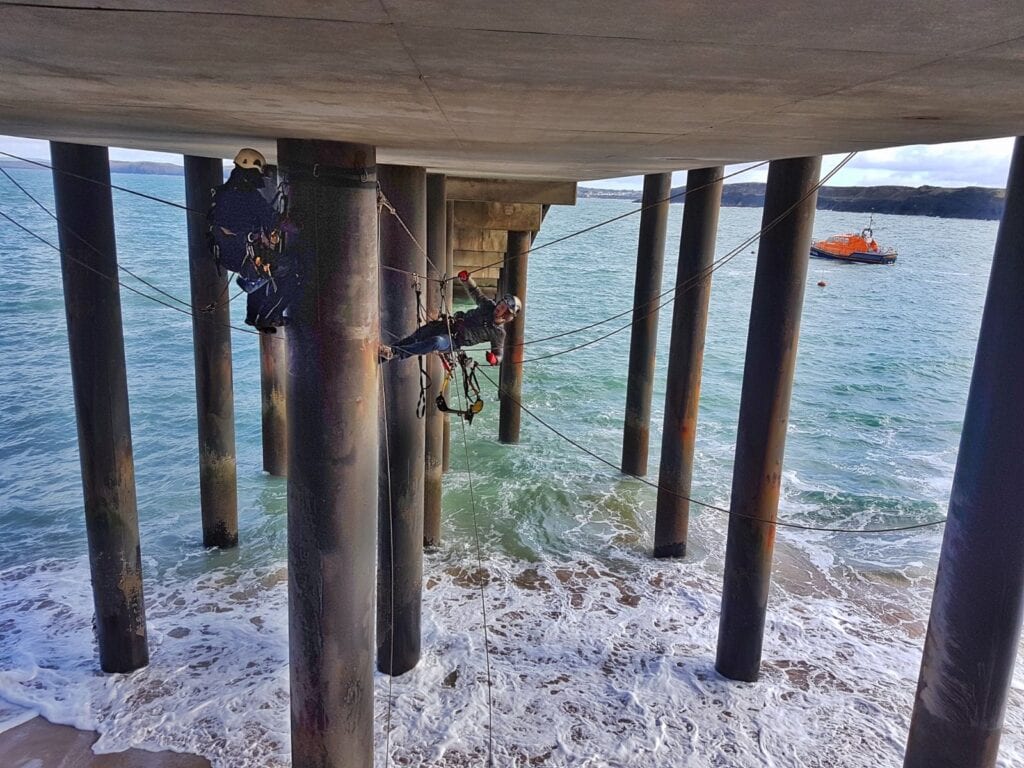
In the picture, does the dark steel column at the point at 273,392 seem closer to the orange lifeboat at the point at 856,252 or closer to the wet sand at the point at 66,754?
the wet sand at the point at 66,754

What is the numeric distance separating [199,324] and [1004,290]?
8560 millimetres

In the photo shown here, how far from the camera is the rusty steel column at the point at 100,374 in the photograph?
6.92 meters

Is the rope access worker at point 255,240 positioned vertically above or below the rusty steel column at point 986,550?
A: above

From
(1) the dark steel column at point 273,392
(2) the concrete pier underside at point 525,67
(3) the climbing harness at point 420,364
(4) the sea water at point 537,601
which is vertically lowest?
(4) the sea water at point 537,601

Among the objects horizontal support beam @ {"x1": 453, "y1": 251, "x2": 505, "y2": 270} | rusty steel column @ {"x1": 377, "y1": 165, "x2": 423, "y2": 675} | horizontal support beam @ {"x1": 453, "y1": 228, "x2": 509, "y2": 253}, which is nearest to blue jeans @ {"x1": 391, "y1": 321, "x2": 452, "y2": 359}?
rusty steel column @ {"x1": 377, "y1": 165, "x2": 423, "y2": 675}

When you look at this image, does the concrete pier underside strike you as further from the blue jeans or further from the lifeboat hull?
the lifeboat hull

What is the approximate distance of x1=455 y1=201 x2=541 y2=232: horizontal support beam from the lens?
15008mm

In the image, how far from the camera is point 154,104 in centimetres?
407

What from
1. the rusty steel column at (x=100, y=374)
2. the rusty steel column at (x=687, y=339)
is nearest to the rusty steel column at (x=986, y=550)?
the rusty steel column at (x=687, y=339)

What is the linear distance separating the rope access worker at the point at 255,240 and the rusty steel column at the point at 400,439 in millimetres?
2160

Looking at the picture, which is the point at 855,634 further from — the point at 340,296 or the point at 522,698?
the point at 340,296

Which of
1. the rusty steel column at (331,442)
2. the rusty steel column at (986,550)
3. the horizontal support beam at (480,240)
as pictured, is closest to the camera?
the rusty steel column at (986,550)

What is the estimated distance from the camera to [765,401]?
7.18m

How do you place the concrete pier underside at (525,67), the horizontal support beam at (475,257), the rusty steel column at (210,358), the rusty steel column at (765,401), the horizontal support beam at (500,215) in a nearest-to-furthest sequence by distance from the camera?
the concrete pier underside at (525,67)
the rusty steel column at (765,401)
the rusty steel column at (210,358)
the horizontal support beam at (500,215)
the horizontal support beam at (475,257)
